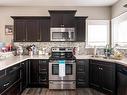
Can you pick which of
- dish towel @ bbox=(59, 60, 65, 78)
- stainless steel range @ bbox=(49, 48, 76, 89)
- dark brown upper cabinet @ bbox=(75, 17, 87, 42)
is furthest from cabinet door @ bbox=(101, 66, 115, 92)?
dark brown upper cabinet @ bbox=(75, 17, 87, 42)

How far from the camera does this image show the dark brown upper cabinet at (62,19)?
225 inches

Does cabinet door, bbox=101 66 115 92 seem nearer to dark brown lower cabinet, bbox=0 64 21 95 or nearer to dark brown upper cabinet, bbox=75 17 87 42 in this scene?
dark brown upper cabinet, bbox=75 17 87 42

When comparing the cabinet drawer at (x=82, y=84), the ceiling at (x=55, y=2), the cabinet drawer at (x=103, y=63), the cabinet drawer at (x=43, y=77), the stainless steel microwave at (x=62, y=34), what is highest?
the ceiling at (x=55, y=2)

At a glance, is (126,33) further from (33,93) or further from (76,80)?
(33,93)

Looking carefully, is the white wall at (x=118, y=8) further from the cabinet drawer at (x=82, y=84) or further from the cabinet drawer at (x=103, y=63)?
the cabinet drawer at (x=82, y=84)

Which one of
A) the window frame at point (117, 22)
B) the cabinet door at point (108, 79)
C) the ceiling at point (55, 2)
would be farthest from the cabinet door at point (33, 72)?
the window frame at point (117, 22)

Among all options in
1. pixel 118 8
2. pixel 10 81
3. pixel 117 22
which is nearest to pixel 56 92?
pixel 10 81

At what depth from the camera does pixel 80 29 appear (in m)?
5.90

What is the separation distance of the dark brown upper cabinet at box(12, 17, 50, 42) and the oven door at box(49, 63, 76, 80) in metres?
1.03

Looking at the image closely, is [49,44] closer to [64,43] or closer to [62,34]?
[64,43]

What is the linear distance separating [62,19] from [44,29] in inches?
26.4

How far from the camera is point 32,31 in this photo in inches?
231

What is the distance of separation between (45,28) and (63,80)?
178cm

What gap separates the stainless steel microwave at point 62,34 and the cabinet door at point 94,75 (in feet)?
3.86
